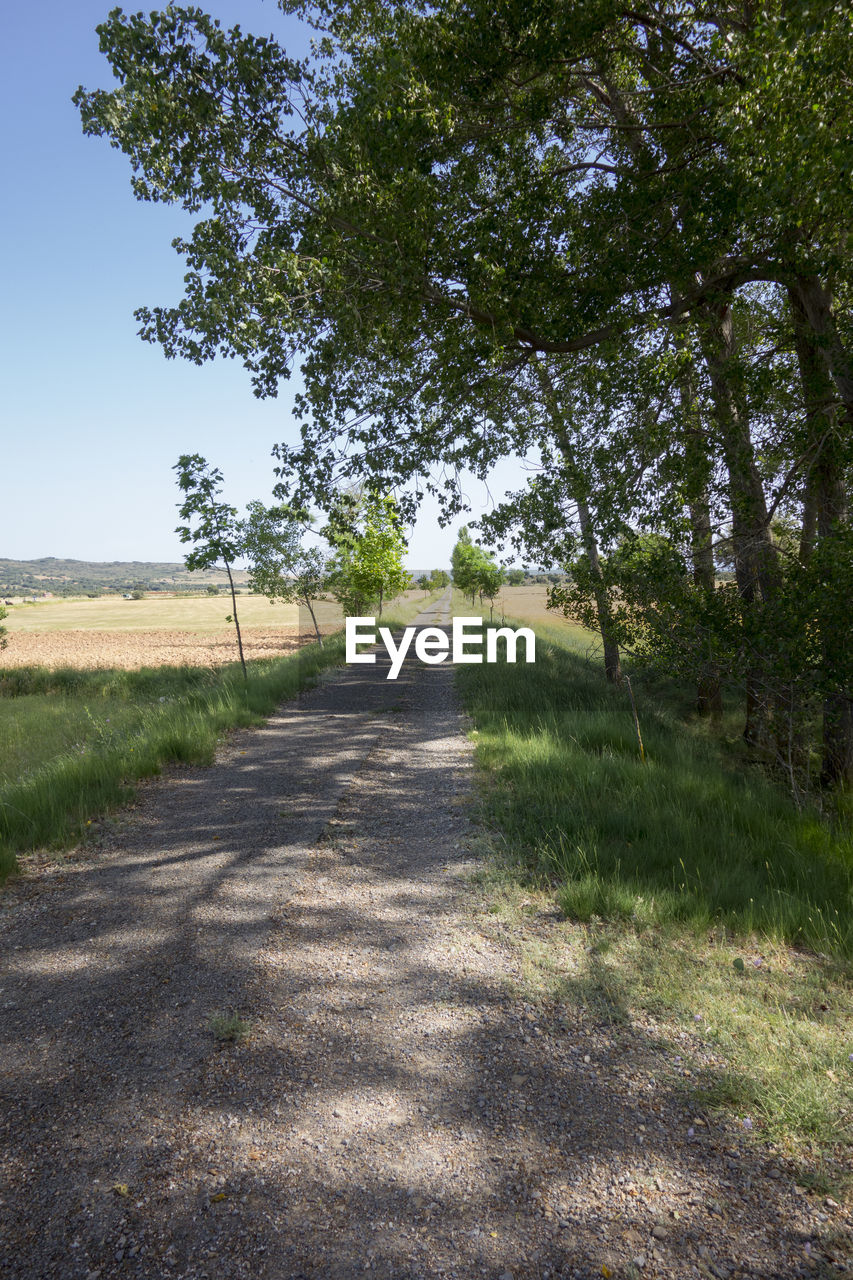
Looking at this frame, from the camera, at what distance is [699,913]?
4.43 m

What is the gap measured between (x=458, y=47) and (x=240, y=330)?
368 cm

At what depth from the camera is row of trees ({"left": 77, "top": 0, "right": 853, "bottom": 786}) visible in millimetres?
6664

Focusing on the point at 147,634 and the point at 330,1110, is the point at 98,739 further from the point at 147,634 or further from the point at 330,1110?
the point at 147,634

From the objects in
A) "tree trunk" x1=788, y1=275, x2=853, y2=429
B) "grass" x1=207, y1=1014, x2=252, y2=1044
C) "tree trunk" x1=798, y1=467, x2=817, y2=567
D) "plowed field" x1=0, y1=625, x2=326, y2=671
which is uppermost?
"tree trunk" x1=788, y1=275, x2=853, y2=429

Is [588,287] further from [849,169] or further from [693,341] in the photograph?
[849,169]

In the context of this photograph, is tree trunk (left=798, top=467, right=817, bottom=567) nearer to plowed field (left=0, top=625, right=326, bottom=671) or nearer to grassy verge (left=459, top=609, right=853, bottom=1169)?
grassy verge (left=459, top=609, right=853, bottom=1169)

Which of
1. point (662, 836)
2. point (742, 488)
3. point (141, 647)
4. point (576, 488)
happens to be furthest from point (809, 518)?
point (141, 647)

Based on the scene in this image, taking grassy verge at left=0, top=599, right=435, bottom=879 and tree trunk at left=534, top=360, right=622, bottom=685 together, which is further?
tree trunk at left=534, top=360, right=622, bottom=685

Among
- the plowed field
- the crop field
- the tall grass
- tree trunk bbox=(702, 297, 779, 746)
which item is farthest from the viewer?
the crop field

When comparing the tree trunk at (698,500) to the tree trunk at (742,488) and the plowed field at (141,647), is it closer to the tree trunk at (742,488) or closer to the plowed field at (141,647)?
the tree trunk at (742,488)

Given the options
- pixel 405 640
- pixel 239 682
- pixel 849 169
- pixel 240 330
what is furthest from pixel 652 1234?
pixel 405 640

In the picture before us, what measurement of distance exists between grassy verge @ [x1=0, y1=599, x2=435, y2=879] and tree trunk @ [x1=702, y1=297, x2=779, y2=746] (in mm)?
7227

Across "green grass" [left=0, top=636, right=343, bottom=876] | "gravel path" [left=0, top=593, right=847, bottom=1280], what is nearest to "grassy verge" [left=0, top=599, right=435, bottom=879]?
"green grass" [left=0, top=636, right=343, bottom=876]

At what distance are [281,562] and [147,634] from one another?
28.4 metres
